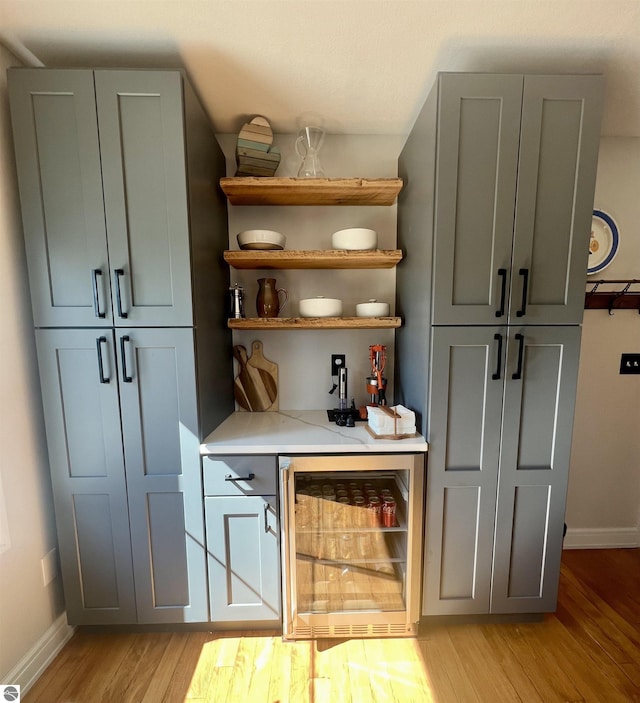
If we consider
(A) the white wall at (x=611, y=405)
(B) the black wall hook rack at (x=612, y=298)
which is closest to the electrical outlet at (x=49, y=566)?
(A) the white wall at (x=611, y=405)

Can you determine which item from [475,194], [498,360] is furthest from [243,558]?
[475,194]

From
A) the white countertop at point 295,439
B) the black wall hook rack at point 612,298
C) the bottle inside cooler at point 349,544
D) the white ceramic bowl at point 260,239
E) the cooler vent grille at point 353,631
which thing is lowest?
the cooler vent grille at point 353,631

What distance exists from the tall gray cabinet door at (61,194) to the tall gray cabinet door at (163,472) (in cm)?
25

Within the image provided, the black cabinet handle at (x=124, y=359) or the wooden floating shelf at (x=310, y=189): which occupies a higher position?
the wooden floating shelf at (x=310, y=189)

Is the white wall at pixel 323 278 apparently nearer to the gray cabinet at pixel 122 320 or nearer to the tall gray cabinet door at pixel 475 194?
the gray cabinet at pixel 122 320

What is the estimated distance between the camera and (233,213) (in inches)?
71.4

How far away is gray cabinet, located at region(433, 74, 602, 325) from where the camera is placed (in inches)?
49.1

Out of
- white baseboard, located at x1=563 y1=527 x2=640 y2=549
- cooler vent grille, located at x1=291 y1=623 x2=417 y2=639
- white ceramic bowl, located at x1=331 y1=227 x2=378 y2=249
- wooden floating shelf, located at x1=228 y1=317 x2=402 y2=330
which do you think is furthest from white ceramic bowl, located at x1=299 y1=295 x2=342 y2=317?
white baseboard, located at x1=563 y1=527 x2=640 y2=549

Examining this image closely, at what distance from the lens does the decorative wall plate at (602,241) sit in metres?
1.86

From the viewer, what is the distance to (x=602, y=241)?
1.87 metres

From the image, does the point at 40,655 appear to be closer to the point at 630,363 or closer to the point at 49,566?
the point at 49,566

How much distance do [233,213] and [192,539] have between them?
164cm

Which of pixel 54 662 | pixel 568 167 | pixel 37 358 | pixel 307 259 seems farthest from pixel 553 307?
pixel 54 662

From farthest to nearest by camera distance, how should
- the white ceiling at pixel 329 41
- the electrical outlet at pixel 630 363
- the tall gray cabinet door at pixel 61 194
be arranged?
the electrical outlet at pixel 630 363 → the tall gray cabinet door at pixel 61 194 → the white ceiling at pixel 329 41
